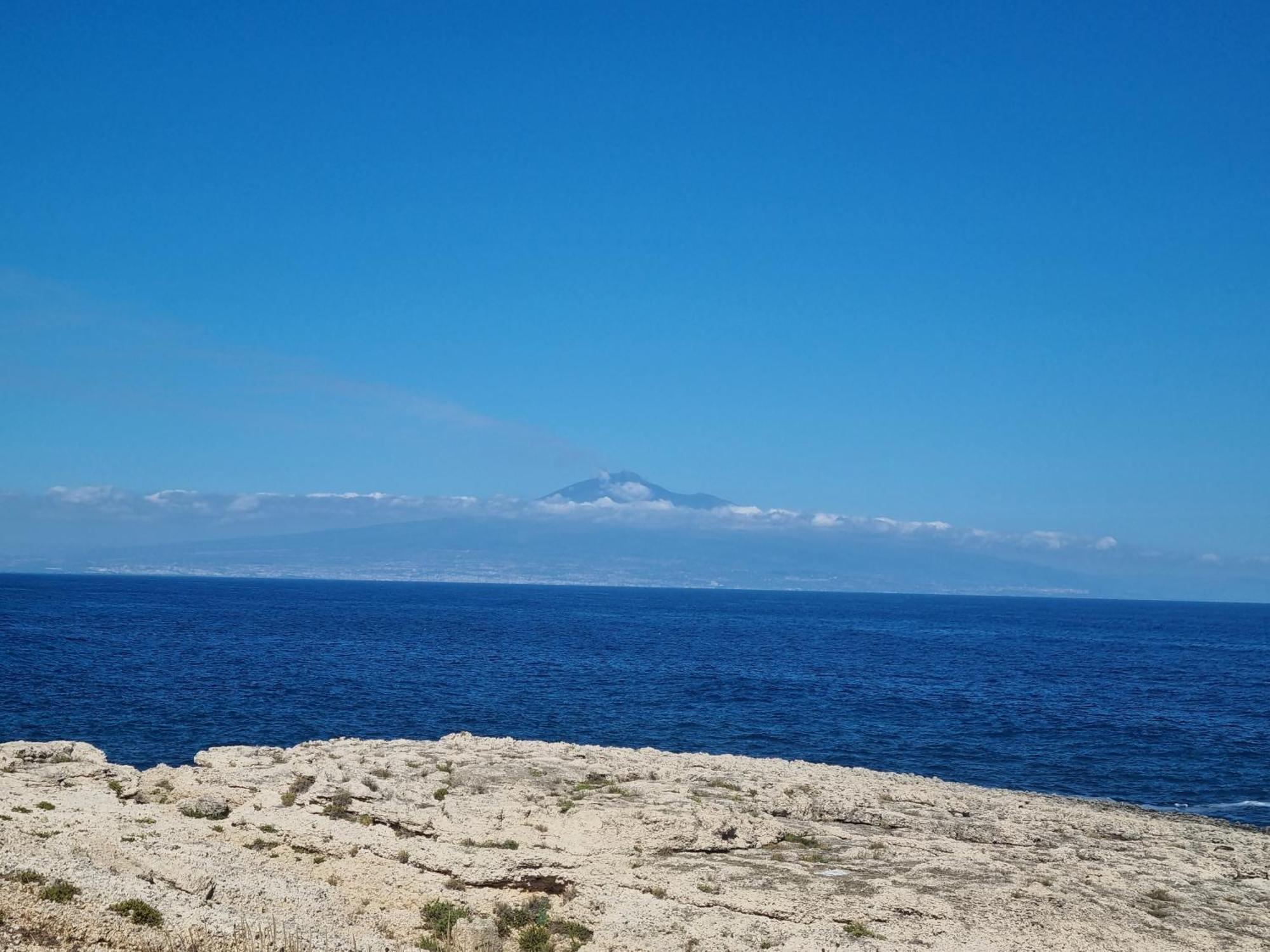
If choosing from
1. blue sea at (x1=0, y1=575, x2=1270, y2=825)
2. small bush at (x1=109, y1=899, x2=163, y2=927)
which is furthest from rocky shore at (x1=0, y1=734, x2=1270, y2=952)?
blue sea at (x1=0, y1=575, x2=1270, y2=825)

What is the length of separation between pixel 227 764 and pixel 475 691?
4270 cm

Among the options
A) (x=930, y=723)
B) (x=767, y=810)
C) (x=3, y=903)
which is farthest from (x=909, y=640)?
(x=3, y=903)

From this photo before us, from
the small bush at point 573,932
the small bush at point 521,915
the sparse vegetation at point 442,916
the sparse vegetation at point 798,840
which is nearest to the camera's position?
the small bush at point 573,932

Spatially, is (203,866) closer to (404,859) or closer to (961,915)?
(404,859)

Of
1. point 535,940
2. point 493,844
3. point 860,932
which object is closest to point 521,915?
point 535,940

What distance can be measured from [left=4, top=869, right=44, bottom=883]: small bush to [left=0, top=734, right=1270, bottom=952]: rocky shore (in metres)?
0.10

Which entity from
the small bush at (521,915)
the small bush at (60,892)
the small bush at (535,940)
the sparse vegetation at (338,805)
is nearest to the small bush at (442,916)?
the small bush at (521,915)

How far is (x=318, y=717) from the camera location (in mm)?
67125

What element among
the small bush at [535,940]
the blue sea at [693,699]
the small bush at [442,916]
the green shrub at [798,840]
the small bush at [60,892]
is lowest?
the blue sea at [693,699]

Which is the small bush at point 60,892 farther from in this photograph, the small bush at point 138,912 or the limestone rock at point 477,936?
the limestone rock at point 477,936

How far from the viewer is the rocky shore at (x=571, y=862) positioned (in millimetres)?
22469

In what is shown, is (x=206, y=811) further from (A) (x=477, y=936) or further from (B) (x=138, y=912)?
(A) (x=477, y=936)

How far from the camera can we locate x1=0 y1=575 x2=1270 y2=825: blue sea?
5778cm

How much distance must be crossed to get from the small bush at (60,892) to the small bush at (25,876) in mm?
339
